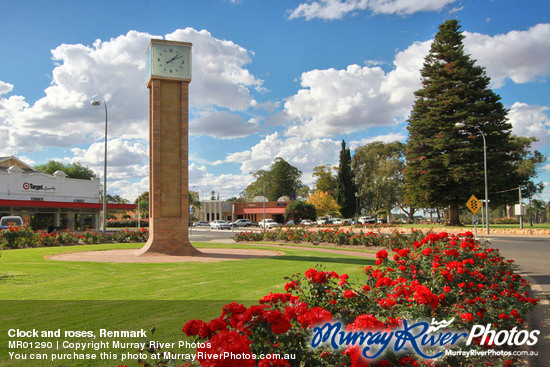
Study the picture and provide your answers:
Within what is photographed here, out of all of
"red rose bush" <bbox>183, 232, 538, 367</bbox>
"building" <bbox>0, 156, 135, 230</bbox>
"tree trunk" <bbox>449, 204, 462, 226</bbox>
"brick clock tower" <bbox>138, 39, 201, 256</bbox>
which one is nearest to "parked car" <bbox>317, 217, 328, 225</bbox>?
"tree trunk" <bbox>449, 204, 462, 226</bbox>

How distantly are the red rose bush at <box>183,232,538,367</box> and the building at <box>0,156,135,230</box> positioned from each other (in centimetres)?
4131

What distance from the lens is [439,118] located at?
41.2m

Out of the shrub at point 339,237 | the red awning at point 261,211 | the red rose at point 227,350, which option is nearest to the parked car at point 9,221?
the shrub at point 339,237

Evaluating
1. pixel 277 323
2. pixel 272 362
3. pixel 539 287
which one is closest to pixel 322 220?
pixel 539 287

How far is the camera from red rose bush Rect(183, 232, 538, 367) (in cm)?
290

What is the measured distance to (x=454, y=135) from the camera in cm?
4003

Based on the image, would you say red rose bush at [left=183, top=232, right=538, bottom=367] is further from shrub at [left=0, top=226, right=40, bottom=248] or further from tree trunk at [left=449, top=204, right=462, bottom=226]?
tree trunk at [left=449, top=204, right=462, bottom=226]

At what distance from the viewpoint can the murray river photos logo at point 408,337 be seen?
3.08 m

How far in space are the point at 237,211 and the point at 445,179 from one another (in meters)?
50.9

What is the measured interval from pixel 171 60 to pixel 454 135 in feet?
106

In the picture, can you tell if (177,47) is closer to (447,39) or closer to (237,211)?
(447,39)

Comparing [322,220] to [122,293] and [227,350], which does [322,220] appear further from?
[227,350]

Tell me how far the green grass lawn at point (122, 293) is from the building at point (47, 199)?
102 feet

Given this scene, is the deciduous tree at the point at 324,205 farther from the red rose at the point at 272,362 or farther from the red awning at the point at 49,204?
the red rose at the point at 272,362
